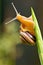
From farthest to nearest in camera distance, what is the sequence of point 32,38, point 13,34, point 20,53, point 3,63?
point 20,53 → point 13,34 → point 3,63 → point 32,38

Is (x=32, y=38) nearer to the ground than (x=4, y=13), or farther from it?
nearer to the ground

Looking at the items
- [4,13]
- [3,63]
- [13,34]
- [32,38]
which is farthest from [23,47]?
[32,38]

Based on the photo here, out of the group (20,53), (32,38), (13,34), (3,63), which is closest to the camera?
(32,38)

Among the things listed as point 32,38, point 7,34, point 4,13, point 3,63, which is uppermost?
point 4,13

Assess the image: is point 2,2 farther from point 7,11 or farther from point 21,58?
point 21,58

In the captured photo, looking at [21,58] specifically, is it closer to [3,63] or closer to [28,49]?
[28,49]

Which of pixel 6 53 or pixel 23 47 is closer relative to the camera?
pixel 6 53

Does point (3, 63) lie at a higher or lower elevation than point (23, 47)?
lower

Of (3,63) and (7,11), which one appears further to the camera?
(7,11)

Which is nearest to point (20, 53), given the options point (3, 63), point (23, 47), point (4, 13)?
point (23, 47)
